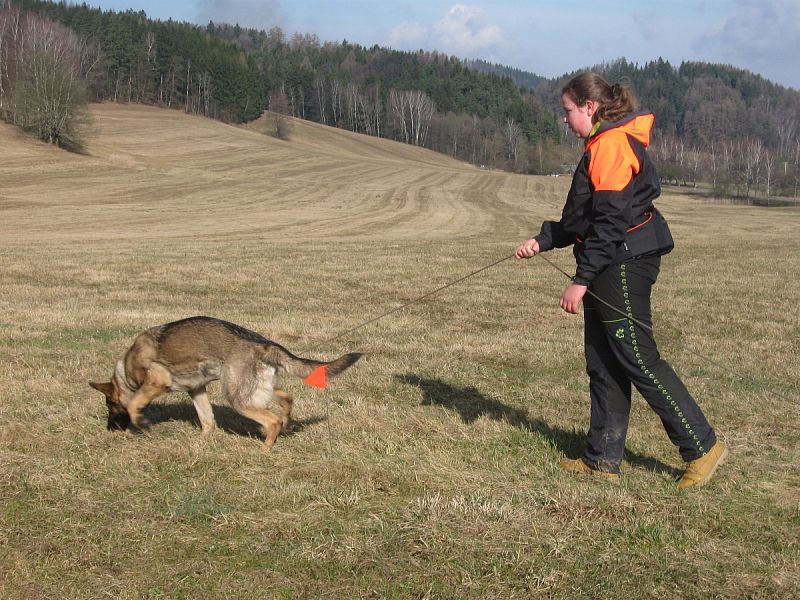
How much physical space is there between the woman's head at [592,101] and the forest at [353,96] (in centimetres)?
5239

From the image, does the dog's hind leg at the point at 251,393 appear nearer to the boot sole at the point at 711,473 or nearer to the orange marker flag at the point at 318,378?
the orange marker flag at the point at 318,378

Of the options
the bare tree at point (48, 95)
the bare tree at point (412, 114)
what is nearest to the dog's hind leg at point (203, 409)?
the bare tree at point (48, 95)

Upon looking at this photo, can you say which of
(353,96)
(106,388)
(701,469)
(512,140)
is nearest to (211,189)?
(106,388)

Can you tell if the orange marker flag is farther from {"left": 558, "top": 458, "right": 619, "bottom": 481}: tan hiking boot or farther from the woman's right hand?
{"left": 558, "top": 458, "right": 619, "bottom": 481}: tan hiking boot

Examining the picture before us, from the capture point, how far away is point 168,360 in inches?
233

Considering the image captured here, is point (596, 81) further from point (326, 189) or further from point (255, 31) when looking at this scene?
point (255, 31)

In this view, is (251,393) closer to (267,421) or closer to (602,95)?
(267,421)

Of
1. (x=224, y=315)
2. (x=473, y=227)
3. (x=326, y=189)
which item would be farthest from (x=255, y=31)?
(x=224, y=315)

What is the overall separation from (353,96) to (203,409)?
134 m

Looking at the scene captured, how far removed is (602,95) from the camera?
16.0 ft

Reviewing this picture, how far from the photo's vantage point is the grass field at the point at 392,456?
3.76 metres

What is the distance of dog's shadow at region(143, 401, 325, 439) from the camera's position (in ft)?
20.5

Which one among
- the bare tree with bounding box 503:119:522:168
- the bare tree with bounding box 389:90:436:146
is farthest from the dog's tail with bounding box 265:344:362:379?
the bare tree with bounding box 389:90:436:146

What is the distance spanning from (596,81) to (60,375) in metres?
6.10
